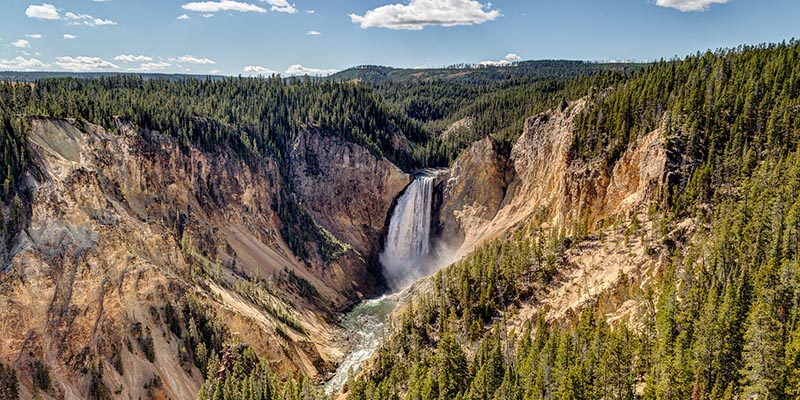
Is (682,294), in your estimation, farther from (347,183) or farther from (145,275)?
(347,183)

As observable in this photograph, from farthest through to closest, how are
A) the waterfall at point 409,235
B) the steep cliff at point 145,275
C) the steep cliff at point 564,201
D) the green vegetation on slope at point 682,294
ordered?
the waterfall at point 409,235
the steep cliff at point 564,201
the steep cliff at point 145,275
the green vegetation on slope at point 682,294

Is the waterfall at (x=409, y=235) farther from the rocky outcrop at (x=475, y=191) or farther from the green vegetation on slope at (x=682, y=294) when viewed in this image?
the green vegetation on slope at (x=682, y=294)

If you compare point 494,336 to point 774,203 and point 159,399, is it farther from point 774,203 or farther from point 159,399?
point 159,399

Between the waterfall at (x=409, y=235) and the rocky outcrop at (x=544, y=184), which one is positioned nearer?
the rocky outcrop at (x=544, y=184)

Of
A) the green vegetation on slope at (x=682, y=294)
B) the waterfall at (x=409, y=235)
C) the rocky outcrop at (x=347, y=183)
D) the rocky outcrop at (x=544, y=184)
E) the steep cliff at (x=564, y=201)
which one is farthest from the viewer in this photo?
the rocky outcrop at (x=347, y=183)

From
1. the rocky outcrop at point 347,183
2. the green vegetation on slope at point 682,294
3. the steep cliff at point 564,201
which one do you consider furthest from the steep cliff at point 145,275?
the steep cliff at point 564,201

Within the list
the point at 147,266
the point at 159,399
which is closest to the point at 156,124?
the point at 147,266

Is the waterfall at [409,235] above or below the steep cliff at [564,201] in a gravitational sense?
below
